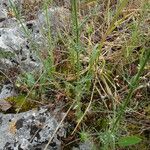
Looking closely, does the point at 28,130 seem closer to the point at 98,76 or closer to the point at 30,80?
the point at 30,80

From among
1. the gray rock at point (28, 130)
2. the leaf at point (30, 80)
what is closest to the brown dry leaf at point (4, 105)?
the gray rock at point (28, 130)

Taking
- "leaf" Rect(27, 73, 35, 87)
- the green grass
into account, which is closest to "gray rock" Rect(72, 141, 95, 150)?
the green grass

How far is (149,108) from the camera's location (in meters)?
1.55

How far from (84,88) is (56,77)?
18 cm

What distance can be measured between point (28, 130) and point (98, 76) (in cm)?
40

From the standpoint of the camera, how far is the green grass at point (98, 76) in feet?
4.89

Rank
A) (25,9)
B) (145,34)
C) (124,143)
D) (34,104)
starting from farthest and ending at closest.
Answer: (25,9)
(145,34)
(34,104)
(124,143)

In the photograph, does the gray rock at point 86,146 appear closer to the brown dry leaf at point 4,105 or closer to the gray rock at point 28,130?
the gray rock at point 28,130

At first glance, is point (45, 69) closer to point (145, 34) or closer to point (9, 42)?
point (9, 42)

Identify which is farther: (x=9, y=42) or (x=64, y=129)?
(x=9, y=42)

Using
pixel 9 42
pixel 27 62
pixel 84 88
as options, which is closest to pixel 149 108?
pixel 84 88

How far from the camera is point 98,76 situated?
1671mm

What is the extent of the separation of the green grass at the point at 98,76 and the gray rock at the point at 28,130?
0.07 metres

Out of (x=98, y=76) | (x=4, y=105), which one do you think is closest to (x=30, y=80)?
(x=4, y=105)
